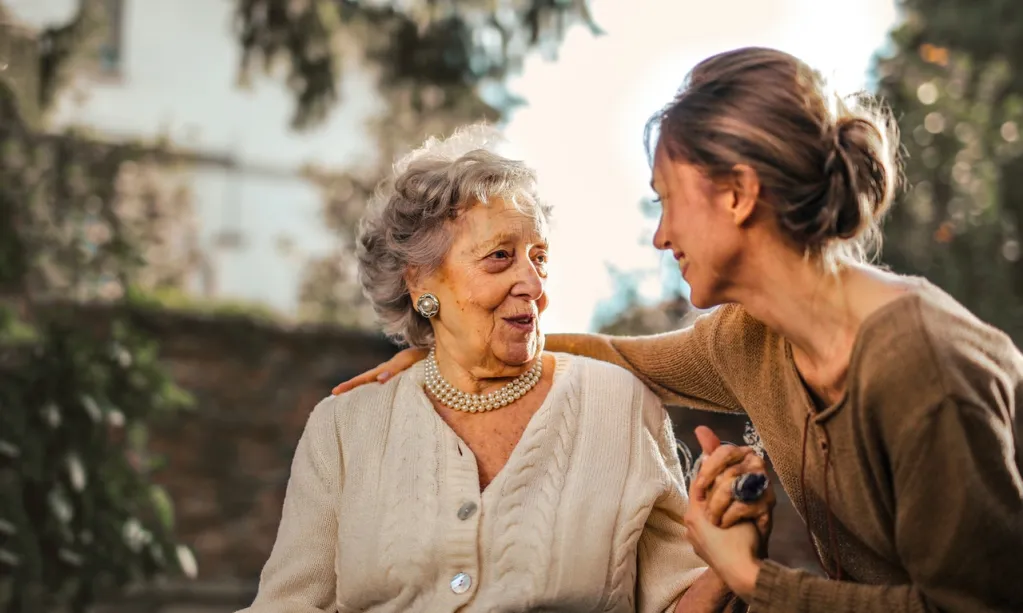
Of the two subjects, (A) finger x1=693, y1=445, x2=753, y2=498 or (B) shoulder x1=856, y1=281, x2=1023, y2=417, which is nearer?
(B) shoulder x1=856, y1=281, x2=1023, y2=417

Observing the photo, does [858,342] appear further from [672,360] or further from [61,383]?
[61,383]

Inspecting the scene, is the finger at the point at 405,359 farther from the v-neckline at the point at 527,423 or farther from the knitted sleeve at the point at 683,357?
the knitted sleeve at the point at 683,357

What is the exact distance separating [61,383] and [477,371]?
280 cm

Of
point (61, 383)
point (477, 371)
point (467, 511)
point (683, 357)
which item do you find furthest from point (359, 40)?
point (467, 511)

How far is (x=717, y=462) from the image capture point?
2.20 metres

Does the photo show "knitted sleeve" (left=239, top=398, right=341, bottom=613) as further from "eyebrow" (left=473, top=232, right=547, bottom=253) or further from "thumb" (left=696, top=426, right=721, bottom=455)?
"thumb" (left=696, top=426, right=721, bottom=455)

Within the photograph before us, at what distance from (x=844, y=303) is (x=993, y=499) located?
415 mm

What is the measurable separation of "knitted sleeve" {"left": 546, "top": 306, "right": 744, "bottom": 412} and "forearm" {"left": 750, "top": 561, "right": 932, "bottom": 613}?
1.82ft

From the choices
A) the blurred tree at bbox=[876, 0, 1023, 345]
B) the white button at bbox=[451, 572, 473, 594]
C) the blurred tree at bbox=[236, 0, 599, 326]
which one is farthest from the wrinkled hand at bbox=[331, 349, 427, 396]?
the blurred tree at bbox=[876, 0, 1023, 345]

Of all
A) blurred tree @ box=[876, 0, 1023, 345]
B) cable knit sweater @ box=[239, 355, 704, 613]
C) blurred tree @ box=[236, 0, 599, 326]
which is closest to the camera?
cable knit sweater @ box=[239, 355, 704, 613]

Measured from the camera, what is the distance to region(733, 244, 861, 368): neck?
6.95ft

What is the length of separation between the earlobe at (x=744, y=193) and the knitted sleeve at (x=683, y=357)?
450 millimetres

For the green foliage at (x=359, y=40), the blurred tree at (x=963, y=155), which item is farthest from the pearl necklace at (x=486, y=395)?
the blurred tree at (x=963, y=155)

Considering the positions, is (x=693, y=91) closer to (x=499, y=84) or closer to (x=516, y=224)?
(x=516, y=224)
